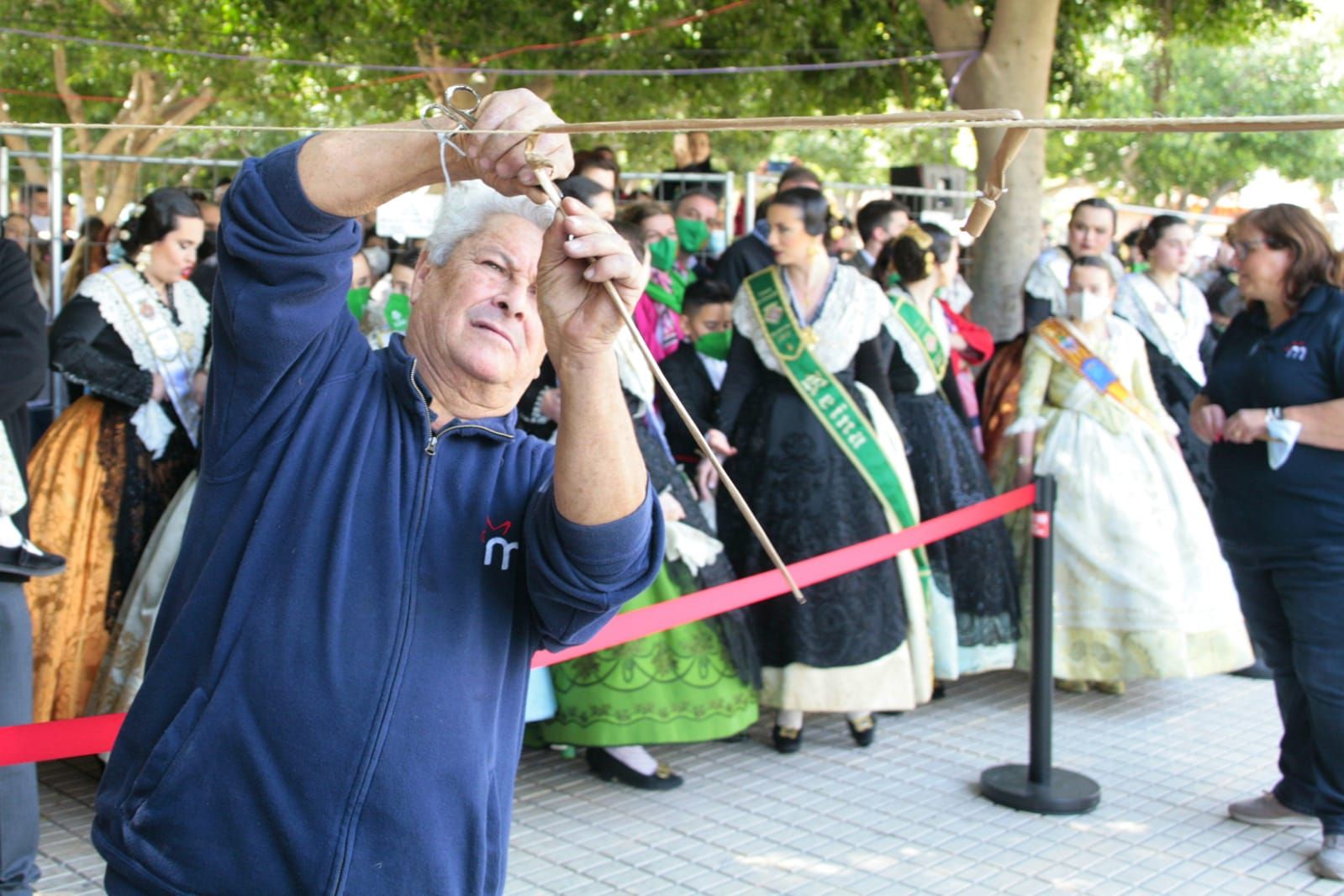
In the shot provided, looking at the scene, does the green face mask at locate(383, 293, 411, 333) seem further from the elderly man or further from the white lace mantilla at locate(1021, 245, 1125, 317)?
the white lace mantilla at locate(1021, 245, 1125, 317)

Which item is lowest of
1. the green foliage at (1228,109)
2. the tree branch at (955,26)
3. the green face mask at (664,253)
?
the green face mask at (664,253)

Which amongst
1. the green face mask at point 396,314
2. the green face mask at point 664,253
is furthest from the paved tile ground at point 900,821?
the green face mask at point 664,253

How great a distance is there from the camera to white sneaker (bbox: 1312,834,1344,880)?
13.5ft

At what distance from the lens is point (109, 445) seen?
460 cm

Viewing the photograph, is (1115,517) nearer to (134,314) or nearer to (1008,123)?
(134,314)

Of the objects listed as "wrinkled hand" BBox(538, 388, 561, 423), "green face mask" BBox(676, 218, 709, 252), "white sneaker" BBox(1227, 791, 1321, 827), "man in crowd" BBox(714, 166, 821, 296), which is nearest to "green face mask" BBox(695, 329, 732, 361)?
"man in crowd" BBox(714, 166, 821, 296)

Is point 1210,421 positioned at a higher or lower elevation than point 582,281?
lower

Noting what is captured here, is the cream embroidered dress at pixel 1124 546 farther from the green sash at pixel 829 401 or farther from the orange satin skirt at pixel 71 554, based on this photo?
the orange satin skirt at pixel 71 554

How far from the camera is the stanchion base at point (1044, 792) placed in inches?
183

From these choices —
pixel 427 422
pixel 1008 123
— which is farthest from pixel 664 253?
pixel 1008 123

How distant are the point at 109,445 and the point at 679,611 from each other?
2.17 metres

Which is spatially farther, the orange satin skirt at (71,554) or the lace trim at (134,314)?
the lace trim at (134,314)

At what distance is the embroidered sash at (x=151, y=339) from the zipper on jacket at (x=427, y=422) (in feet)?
9.50

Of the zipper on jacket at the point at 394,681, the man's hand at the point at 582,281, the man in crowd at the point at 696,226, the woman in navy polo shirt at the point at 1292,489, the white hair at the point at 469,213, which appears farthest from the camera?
the man in crowd at the point at 696,226
